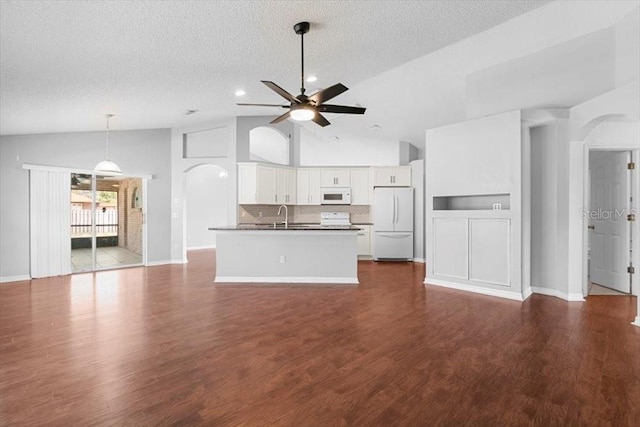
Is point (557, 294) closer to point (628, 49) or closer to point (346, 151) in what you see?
point (628, 49)

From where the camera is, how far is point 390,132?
802 cm

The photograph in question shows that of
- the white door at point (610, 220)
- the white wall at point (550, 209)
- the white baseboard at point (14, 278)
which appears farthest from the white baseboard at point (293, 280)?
the white door at point (610, 220)

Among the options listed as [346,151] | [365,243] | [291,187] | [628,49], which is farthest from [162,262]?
[628,49]

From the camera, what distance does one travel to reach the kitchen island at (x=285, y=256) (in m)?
5.64

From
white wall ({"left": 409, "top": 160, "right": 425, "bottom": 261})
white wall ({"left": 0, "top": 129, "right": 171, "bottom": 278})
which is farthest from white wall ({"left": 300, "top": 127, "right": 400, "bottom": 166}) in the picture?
white wall ({"left": 0, "top": 129, "right": 171, "bottom": 278})

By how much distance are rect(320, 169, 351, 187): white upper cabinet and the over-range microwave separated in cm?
11

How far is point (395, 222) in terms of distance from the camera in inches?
331

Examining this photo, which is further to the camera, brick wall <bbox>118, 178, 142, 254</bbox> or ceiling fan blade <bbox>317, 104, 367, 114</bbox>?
brick wall <bbox>118, 178, 142, 254</bbox>

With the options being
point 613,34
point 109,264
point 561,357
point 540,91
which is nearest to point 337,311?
point 561,357

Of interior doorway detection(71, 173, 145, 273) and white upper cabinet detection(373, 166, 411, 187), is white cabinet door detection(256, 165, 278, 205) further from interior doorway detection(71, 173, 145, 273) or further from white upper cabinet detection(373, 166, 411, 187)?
interior doorway detection(71, 173, 145, 273)

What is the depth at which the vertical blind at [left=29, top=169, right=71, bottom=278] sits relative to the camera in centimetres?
628

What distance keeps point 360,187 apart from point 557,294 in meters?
4.97

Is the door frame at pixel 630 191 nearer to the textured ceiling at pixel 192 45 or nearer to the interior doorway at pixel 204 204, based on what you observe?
the textured ceiling at pixel 192 45

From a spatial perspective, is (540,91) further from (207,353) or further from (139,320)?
(139,320)
